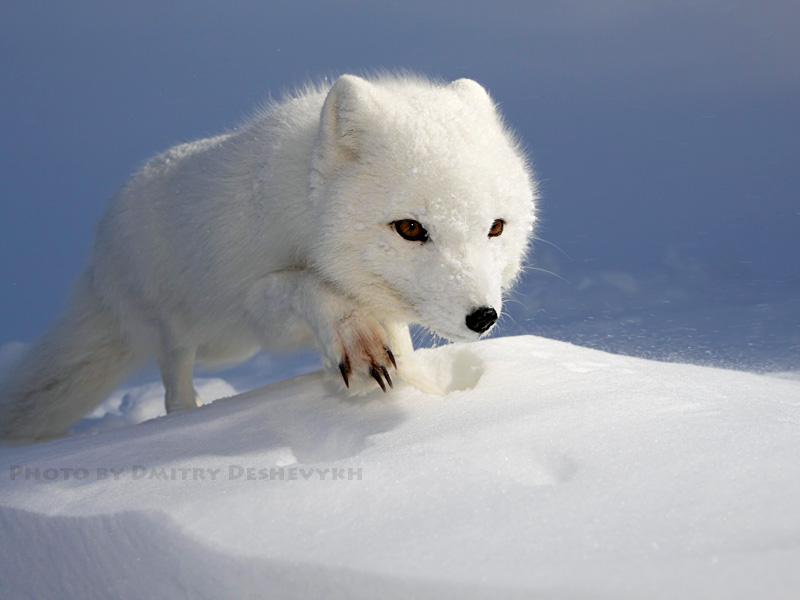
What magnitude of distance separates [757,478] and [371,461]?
36.2 inches

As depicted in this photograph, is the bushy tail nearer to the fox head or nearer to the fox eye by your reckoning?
the fox head

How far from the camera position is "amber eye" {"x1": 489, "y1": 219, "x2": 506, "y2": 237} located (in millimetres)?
2459

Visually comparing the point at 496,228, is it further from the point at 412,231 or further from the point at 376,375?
the point at 376,375

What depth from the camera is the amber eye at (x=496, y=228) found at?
2.46 m

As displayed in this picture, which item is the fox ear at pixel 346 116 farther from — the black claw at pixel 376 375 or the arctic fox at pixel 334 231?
the black claw at pixel 376 375

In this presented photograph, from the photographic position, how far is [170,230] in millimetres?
3422

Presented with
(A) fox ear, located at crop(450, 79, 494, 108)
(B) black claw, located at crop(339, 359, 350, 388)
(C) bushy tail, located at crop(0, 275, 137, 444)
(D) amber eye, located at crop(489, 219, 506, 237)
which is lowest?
(C) bushy tail, located at crop(0, 275, 137, 444)

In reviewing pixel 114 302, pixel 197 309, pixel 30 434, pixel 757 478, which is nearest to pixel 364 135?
pixel 197 309

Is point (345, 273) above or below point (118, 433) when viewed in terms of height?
above

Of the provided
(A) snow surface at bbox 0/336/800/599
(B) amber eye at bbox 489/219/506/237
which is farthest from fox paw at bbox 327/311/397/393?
(B) amber eye at bbox 489/219/506/237

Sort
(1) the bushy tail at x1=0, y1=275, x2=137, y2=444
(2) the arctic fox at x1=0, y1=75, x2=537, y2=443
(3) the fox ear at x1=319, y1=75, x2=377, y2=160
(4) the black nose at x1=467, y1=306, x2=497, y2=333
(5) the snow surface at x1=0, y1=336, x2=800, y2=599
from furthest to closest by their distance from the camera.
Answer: (1) the bushy tail at x1=0, y1=275, x2=137, y2=444 → (3) the fox ear at x1=319, y1=75, x2=377, y2=160 → (2) the arctic fox at x1=0, y1=75, x2=537, y2=443 → (4) the black nose at x1=467, y1=306, x2=497, y2=333 → (5) the snow surface at x1=0, y1=336, x2=800, y2=599

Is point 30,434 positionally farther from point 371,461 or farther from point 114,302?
point 371,461

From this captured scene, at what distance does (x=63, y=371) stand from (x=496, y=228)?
2.84 m

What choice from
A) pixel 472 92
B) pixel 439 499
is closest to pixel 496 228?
pixel 472 92
